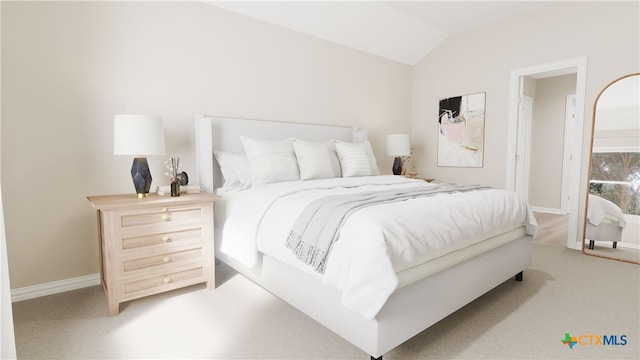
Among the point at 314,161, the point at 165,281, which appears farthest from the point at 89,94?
the point at 314,161

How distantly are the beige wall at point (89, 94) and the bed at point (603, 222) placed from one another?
358 centimetres

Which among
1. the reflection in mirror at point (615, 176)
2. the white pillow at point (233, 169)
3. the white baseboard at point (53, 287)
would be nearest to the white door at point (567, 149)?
the reflection in mirror at point (615, 176)

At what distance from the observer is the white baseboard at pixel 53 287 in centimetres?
232

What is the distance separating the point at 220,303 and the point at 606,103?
4014 millimetres

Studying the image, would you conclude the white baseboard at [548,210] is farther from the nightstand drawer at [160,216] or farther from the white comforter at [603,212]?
the nightstand drawer at [160,216]

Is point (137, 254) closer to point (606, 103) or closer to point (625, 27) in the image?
point (606, 103)

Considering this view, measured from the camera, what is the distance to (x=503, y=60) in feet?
13.6

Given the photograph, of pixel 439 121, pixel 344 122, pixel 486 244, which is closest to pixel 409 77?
pixel 439 121

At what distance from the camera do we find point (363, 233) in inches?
58.9

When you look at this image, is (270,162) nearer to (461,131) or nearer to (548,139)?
(461,131)

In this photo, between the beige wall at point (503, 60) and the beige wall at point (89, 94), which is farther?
the beige wall at point (503, 60)

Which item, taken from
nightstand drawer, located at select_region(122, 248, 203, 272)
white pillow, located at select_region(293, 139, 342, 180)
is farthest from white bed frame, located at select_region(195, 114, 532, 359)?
white pillow, located at select_region(293, 139, 342, 180)

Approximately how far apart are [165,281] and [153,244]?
275 millimetres

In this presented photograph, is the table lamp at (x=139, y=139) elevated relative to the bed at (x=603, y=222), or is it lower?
elevated
